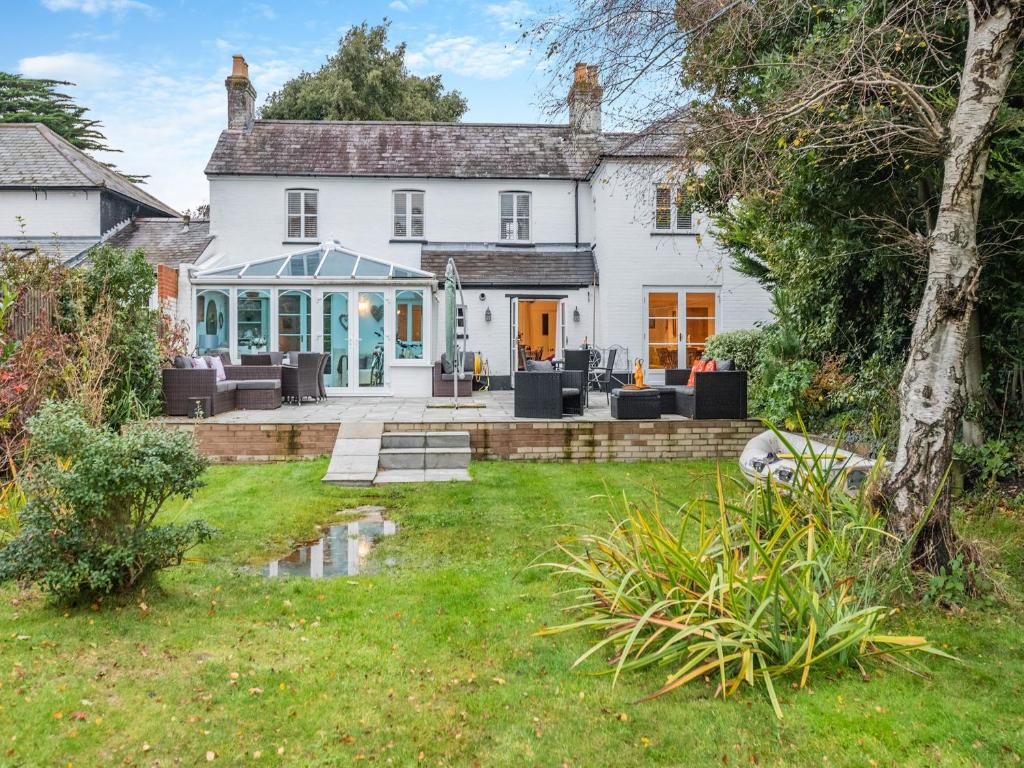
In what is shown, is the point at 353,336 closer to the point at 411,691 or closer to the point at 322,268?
the point at 322,268

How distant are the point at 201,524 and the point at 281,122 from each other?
1816 centimetres

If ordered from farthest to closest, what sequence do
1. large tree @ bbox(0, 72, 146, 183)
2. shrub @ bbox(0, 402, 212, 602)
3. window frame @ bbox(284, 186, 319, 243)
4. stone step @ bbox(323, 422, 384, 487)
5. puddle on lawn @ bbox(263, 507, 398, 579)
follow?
large tree @ bbox(0, 72, 146, 183), window frame @ bbox(284, 186, 319, 243), stone step @ bbox(323, 422, 384, 487), puddle on lawn @ bbox(263, 507, 398, 579), shrub @ bbox(0, 402, 212, 602)

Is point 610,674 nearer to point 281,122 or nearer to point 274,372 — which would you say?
point 274,372

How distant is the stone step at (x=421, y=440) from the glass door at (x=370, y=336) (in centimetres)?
584

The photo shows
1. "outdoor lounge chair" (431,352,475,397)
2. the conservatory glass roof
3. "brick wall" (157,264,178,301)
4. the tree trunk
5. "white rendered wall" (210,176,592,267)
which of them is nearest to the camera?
the tree trunk

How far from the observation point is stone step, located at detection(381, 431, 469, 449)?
9164 millimetres

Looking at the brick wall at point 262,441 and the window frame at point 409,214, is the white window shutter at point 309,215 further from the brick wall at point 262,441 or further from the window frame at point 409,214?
the brick wall at point 262,441

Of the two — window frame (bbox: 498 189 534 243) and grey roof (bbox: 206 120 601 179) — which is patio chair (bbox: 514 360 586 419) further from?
grey roof (bbox: 206 120 601 179)

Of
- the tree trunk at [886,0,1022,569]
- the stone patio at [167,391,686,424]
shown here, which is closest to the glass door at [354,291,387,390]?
the stone patio at [167,391,686,424]

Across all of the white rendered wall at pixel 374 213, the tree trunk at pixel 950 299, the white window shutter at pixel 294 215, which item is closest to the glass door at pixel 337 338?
the white rendered wall at pixel 374 213

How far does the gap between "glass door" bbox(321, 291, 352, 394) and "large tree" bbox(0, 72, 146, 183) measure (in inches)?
955

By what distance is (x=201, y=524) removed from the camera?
4.28 meters

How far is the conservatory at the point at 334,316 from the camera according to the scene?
14.8 m

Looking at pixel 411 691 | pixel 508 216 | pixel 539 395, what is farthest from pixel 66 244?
pixel 411 691
